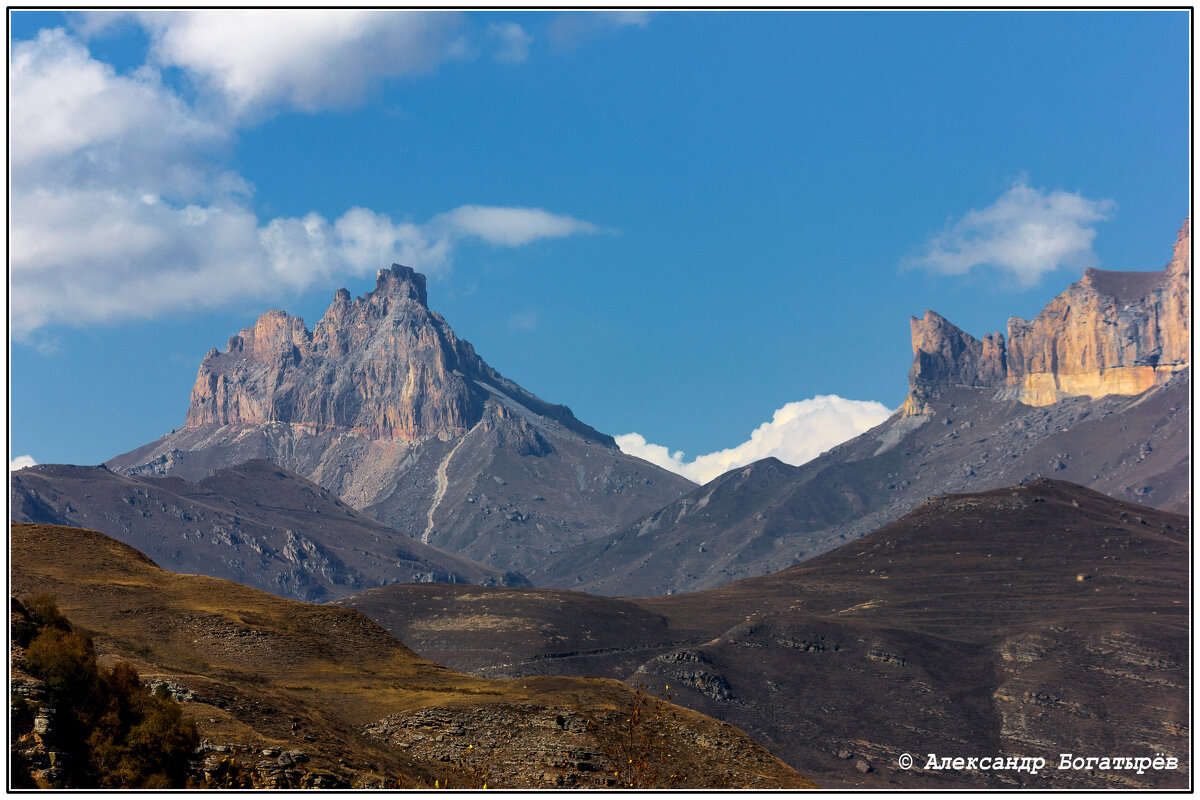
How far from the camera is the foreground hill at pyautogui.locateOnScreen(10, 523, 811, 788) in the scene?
50.9 m

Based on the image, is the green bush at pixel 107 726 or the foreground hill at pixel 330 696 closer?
the green bush at pixel 107 726

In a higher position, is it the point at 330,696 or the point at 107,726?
the point at 107,726

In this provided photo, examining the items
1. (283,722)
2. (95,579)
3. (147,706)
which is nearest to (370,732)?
(283,722)

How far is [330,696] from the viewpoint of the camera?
226 ft

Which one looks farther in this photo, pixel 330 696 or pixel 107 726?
pixel 330 696

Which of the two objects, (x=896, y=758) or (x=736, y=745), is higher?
(x=736, y=745)

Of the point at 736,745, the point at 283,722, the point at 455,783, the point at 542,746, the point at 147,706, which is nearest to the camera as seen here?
the point at 147,706

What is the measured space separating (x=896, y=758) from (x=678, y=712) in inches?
5189

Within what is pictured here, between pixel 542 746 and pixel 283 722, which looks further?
pixel 542 746

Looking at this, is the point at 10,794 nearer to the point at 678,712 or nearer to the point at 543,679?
the point at 678,712

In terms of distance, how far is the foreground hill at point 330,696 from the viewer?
5094 cm

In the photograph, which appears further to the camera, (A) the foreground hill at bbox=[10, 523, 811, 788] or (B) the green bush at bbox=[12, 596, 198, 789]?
(A) the foreground hill at bbox=[10, 523, 811, 788]

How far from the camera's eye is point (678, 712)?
72.5m

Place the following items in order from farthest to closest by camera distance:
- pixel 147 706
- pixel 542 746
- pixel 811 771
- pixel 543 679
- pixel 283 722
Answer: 1. pixel 811 771
2. pixel 543 679
3. pixel 542 746
4. pixel 283 722
5. pixel 147 706
